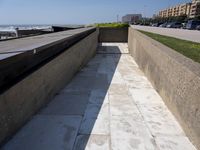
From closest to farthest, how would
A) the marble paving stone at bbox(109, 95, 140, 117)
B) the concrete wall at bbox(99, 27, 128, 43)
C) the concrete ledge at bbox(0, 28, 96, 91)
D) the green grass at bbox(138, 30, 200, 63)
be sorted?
the concrete ledge at bbox(0, 28, 96, 91) < the marble paving stone at bbox(109, 95, 140, 117) < the green grass at bbox(138, 30, 200, 63) < the concrete wall at bbox(99, 27, 128, 43)

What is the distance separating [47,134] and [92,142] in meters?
0.75

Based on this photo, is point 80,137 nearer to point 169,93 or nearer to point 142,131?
point 142,131

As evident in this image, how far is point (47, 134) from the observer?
10.9 ft

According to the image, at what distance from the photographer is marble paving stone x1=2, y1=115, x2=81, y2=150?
9.89 ft

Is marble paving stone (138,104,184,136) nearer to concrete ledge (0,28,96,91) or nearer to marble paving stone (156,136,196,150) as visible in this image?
marble paving stone (156,136,196,150)

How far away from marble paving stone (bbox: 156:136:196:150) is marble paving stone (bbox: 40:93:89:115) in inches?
64.1

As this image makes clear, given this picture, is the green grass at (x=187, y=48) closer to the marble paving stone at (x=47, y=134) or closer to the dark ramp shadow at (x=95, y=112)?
the dark ramp shadow at (x=95, y=112)

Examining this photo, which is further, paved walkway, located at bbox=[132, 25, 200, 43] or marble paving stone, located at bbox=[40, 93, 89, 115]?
paved walkway, located at bbox=[132, 25, 200, 43]

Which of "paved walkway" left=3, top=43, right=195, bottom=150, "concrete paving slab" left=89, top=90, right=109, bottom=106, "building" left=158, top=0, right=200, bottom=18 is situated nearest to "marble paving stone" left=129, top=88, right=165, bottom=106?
"paved walkway" left=3, top=43, right=195, bottom=150

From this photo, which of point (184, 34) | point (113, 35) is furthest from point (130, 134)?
point (184, 34)

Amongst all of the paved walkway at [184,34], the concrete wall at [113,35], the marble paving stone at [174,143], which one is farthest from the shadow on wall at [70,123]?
the concrete wall at [113,35]

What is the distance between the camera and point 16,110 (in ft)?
10.6

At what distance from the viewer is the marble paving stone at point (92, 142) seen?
3.00 metres

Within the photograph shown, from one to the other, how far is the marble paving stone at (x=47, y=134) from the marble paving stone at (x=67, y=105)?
0.23m
